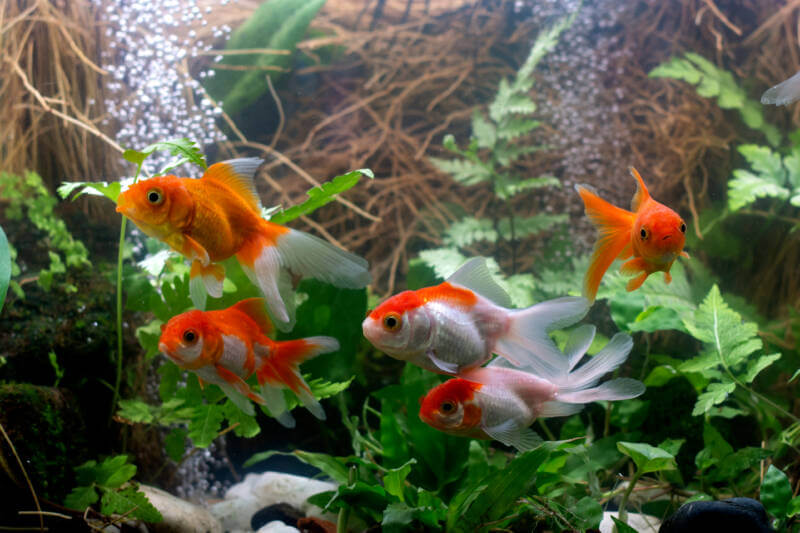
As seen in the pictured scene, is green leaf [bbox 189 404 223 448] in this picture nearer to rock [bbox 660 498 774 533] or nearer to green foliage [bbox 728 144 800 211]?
rock [bbox 660 498 774 533]

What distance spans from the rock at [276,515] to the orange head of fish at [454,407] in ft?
3.93

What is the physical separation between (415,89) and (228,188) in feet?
9.22

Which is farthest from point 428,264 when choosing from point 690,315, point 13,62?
point 13,62

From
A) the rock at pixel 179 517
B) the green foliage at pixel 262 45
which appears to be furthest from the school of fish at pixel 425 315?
the green foliage at pixel 262 45

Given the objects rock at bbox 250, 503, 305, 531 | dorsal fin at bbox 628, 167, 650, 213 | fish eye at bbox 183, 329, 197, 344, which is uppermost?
dorsal fin at bbox 628, 167, 650, 213

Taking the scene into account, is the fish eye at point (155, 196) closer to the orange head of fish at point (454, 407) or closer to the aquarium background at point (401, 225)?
the aquarium background at point (401, 225)

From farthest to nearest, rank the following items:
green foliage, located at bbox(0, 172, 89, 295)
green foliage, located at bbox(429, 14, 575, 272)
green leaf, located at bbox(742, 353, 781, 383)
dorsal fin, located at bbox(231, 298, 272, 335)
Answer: green foliage, located at bbox(429, 14, 575, 272) → green foliage, located at bbox(0, 172, 89, 295) → green leaf, located at bbox(742, 353, 781, 383) → dorsal fin, located at bbox(231, 298, 272, 335)

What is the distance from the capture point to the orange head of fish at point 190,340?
1426 millimetres

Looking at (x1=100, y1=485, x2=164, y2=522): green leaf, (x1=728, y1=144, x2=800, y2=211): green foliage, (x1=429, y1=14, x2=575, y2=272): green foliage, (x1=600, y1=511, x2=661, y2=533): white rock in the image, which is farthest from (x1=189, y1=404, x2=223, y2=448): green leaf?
(x1=728, y1=144, x2=800, y2=211): green foliage

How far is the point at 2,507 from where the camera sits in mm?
1861

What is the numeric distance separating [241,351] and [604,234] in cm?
107

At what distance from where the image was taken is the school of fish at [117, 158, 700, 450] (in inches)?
51.3

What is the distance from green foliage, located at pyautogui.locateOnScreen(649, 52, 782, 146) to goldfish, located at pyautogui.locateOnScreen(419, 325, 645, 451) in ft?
8.49

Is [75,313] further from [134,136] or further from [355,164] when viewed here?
[355,164]
